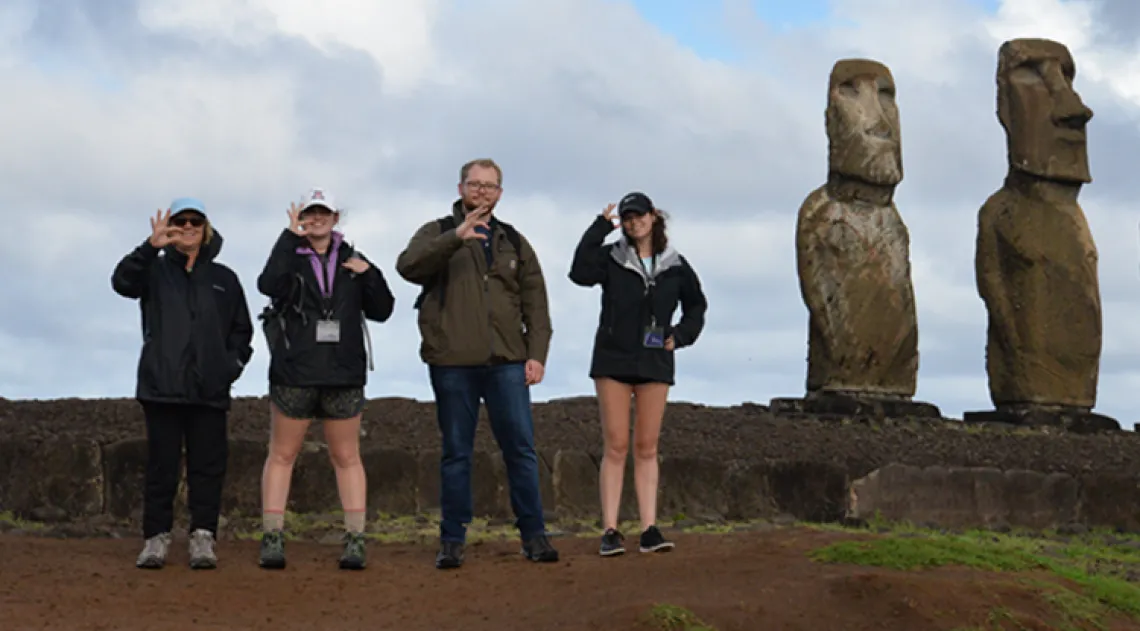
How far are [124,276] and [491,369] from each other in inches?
84.0

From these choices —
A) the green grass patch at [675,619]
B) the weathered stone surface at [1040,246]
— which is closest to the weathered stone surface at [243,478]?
the green grass patch at [675,619]

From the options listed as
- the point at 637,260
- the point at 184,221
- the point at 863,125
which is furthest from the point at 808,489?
the point at 863,125

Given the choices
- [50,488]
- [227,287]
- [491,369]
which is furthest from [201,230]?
[50,488]

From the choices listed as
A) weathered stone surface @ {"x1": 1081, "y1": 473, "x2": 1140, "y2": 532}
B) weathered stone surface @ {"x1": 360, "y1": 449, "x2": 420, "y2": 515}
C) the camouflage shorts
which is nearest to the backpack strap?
the camouflage shorts

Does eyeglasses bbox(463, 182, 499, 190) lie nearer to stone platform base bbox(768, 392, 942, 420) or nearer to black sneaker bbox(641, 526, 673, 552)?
black sneaker bbox(641, 526, 673, 552)

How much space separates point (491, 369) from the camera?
32.8ft

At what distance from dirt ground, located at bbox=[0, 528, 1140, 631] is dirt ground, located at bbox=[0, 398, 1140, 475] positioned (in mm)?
3283

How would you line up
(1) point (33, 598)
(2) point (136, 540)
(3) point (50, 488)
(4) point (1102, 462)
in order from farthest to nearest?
1. (4) point (1102, 462)
2. (3) point (50, 488)
3. (2) point (136, 540)
4. (1) point (33, 598)

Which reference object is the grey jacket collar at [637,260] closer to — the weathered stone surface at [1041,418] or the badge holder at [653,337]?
the badge holder at [653,337]

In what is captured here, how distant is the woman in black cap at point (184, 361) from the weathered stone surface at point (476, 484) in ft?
10.8

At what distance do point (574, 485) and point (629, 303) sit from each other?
3597 mm

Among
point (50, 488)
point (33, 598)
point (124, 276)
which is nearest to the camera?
point (33, 598)

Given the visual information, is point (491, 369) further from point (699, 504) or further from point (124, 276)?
point (699, 504)

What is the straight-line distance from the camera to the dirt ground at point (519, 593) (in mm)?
8430
